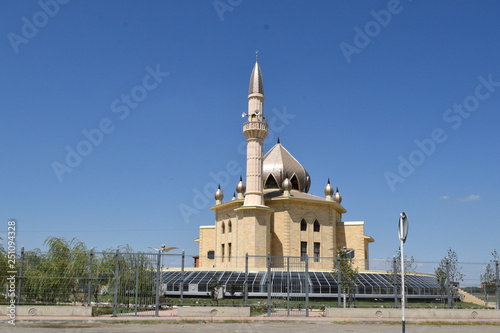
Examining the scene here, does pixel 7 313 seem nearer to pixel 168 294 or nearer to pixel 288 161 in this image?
pixel 168 294

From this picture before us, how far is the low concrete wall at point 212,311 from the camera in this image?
20.8 meters

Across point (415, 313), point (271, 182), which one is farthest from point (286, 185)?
point (415, 313)

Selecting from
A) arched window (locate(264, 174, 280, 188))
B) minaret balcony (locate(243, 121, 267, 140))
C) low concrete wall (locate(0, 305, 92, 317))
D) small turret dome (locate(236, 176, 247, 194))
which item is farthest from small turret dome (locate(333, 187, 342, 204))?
low concrete wall (locate(0, 305, 92, 317))

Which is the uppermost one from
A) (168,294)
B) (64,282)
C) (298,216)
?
(298,216)

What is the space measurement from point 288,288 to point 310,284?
1284cm

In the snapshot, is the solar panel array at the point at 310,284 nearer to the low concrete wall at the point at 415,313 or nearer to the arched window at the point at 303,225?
the arched window at the point at 303,225

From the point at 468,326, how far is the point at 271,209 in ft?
83.3

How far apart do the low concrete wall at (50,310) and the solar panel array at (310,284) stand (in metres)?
12.3

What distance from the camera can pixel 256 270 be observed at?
3978 cm

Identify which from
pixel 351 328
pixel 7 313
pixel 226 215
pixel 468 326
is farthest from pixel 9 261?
pixel 226 215

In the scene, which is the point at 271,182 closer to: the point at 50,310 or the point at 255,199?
the point at 255,199

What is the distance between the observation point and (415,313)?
2142cm

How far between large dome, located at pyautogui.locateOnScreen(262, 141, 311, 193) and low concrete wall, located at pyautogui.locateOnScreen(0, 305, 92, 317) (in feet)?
108

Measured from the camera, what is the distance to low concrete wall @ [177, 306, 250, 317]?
20.8 meters
